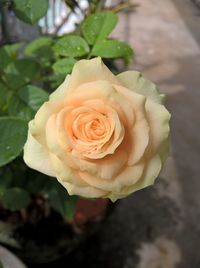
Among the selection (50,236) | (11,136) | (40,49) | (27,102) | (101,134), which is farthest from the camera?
(50,236)

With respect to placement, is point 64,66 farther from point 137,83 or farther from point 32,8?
point 137,83

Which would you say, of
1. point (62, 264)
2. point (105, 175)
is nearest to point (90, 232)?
point (62, 264)

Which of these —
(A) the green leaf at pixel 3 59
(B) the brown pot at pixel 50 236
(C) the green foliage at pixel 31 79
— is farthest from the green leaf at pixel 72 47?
(B) the brown pot at pixel 50 236

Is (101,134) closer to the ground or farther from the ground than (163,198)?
farther from the ground

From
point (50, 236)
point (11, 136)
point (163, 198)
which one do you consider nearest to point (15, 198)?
point (50, 236)

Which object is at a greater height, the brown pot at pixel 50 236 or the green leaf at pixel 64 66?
the green leaf at pixel 64 66

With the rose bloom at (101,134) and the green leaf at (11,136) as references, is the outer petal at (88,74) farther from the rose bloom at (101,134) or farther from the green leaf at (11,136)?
the green leaf at (11,136)

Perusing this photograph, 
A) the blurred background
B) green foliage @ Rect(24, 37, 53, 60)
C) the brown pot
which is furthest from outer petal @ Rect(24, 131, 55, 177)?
the brown pot

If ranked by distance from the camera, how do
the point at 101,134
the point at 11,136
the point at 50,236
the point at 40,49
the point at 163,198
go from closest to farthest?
the point at 101,134, the point at 11,136, the point at 40,49, the point at 50,236, the point at 163,198
